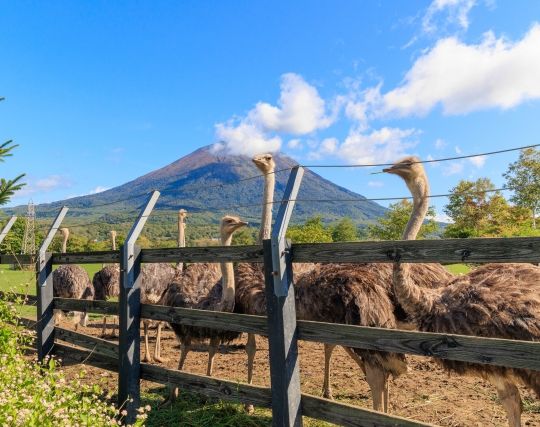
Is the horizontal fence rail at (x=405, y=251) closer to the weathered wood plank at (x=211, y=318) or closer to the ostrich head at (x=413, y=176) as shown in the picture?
the weathered wood plank at (x=211, y=318)

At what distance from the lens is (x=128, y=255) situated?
4285 mm

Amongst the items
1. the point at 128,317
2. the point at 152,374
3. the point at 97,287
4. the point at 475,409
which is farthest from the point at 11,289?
the point at 97,287

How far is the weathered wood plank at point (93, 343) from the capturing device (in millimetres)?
4699

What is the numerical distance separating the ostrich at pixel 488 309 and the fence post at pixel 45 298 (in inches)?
148

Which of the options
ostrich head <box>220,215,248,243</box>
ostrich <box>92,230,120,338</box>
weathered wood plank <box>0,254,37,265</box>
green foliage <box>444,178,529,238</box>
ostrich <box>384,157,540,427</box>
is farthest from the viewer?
green foliage <box>444,178,529,238</box>

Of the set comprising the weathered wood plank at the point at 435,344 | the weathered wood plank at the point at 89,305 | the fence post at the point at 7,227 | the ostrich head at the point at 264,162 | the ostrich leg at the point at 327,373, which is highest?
the ostrich head at the point at 264,162

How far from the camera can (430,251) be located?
2.61m

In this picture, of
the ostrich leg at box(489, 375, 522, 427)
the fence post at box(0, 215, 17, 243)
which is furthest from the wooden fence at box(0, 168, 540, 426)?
the fence post at box(0, 215, 17, 243)

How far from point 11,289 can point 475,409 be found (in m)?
4.25

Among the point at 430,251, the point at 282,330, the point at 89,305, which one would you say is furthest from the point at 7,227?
the point at 430,251

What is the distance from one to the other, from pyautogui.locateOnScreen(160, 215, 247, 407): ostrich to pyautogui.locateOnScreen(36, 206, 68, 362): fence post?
1252 mm

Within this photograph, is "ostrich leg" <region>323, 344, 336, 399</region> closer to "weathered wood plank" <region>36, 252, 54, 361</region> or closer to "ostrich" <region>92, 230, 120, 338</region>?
"weathered wood plank" <region>36, 252, 54, 361</region>

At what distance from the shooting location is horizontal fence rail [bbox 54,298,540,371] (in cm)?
231

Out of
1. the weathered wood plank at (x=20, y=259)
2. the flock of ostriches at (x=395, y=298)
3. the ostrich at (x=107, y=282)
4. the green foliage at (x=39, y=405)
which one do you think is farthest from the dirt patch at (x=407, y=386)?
the ostrich at (x=107, y=282)
